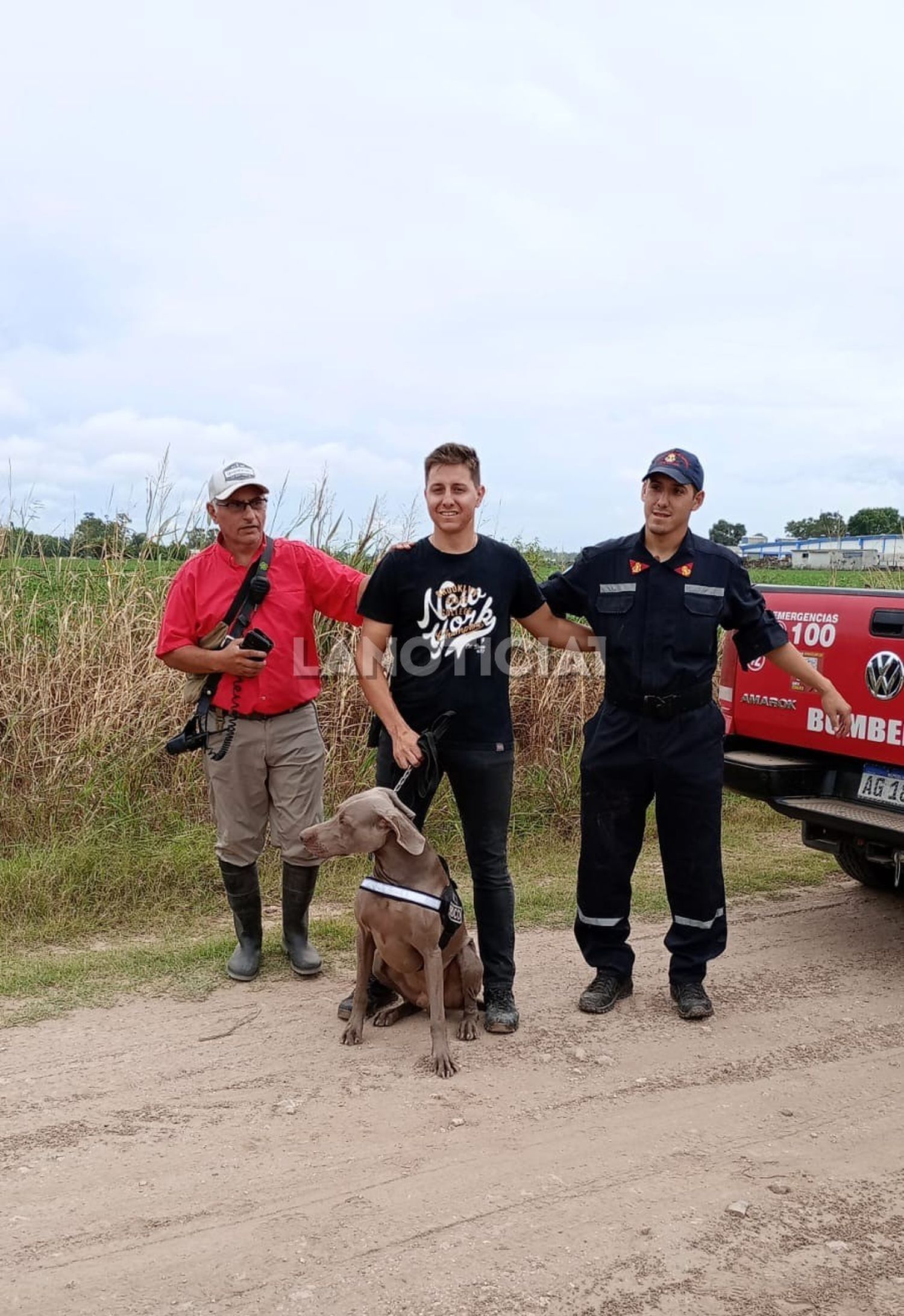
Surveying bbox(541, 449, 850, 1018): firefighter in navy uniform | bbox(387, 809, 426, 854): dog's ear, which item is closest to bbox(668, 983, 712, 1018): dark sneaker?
bbox(541, 449, 850, 1018): firefighter in navy uniform

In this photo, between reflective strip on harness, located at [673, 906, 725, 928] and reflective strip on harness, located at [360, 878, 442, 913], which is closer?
reflective strip on harness, located at [360, 878, 442, 913]

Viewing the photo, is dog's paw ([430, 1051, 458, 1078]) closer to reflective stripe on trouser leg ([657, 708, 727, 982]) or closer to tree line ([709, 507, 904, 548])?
reflective stripe on trouser leg ([657, 708, 727, 982])

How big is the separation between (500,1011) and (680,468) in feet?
7.14

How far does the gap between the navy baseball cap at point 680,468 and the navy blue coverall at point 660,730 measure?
0.25 metres

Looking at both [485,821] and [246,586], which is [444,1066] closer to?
[485,821]

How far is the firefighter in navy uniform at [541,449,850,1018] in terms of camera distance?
4316 millimetres

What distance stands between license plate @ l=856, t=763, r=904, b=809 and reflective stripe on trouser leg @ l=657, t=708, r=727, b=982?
953 mm

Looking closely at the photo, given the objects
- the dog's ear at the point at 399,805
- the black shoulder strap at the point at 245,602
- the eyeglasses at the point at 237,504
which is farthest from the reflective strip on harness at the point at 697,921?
the eyeglasses at the point at 237,504

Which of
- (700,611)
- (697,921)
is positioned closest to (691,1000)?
(697,921)

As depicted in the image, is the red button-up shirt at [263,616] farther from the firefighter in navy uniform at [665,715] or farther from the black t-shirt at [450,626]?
the firefighter in navy uniform at [665,715]

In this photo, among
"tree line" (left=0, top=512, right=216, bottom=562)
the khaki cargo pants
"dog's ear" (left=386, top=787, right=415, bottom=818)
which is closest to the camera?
"dog's ear" (left=386, top=787, right=415, bottom=818)

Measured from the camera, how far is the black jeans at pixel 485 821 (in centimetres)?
418

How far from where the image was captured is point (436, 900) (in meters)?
3.94

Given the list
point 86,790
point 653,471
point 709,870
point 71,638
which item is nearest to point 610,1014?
point 709,870
